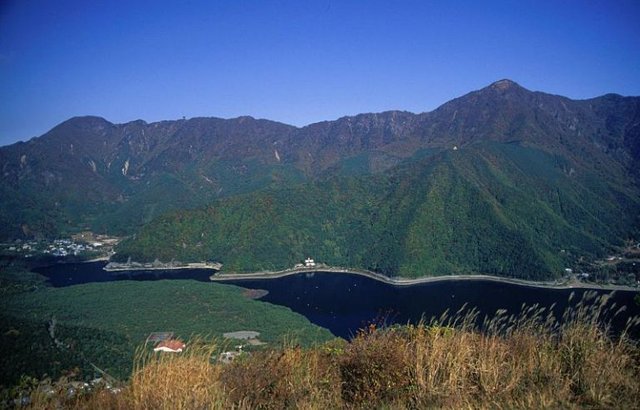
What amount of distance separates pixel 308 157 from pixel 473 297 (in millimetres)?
127678

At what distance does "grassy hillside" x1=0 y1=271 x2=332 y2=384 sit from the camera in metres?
24.0

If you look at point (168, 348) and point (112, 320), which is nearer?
point (168, 348)

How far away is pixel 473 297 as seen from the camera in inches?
2201

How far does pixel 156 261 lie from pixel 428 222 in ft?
169

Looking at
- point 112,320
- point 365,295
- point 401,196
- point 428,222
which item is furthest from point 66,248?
point 428,222

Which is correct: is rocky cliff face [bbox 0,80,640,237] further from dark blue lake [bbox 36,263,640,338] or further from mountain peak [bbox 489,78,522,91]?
dark blue lake [bbox 36,263,640,338]

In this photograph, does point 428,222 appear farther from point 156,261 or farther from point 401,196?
point 156,261

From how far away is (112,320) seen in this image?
42.1 metres

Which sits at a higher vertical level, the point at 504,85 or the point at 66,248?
the point at 504,85

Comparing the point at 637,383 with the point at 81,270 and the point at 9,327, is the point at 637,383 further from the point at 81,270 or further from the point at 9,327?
the point at 81,270

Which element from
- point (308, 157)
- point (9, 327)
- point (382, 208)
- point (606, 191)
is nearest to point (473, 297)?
point (382, 208)

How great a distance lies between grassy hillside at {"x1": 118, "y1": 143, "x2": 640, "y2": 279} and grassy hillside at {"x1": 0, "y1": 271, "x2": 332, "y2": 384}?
1020 inches

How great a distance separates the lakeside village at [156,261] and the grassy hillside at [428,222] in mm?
2269

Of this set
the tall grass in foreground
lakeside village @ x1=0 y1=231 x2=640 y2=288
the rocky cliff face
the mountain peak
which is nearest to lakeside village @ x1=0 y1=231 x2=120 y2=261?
lakeside village @ x1=0 y1=231 x2=640 y2=288
